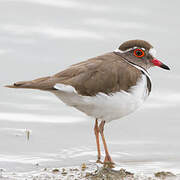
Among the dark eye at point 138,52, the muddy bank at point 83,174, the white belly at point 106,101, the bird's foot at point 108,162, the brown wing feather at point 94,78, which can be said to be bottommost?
the muddy bank at point 83,174

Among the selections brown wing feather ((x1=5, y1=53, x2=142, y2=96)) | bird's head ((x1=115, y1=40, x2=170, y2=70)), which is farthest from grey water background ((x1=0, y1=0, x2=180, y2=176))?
bird's head ((x1=115, y1=40, x2=170, y2=70))

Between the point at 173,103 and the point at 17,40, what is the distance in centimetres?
402

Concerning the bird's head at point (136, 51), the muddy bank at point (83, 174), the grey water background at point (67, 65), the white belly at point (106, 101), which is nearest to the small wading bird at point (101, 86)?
the white belly at point (106, 101)

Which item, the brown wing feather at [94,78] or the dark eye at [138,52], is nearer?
the brown wing feather at [94,78]

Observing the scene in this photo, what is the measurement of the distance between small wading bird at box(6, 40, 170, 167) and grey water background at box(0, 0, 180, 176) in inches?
44.0

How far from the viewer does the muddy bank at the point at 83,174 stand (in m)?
7.84

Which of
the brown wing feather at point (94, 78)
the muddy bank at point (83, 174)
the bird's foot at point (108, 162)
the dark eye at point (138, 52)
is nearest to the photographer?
the muddy bank at point (83, 174)

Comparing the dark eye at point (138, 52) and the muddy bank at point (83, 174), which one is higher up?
the dark eye at point (138, 52)

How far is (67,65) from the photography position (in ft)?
41.2

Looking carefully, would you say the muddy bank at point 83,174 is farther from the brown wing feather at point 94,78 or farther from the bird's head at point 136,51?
the bird's head at point 136,51

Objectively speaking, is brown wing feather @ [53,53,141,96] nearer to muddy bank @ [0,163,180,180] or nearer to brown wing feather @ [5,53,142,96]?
brown wing feather @ [5,53,142,96]

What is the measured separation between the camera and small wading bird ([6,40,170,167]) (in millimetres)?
7988

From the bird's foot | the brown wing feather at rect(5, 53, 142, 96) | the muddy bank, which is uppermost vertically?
the brown wing feather at rect(5, 53, 142, 96)

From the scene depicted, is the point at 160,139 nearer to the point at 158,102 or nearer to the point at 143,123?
the point at 143,123
